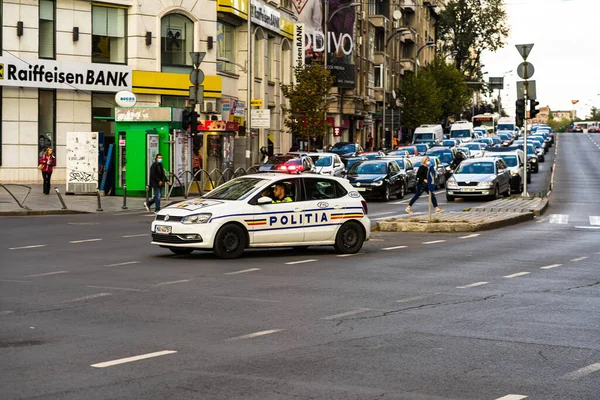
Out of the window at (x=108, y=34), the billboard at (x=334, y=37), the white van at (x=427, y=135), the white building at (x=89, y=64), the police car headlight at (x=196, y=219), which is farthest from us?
the white van at (x=427, y=135)

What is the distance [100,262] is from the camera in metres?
17.8

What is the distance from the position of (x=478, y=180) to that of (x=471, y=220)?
46.8ft

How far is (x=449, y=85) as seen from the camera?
367 ft

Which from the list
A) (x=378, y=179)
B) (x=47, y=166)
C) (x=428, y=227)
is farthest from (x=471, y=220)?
(x=47, y=166)

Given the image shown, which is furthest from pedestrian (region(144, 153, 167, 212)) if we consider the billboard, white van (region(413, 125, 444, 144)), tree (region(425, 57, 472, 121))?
tree (region(425, 57, 472, 121))

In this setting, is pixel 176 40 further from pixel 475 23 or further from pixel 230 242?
pixel 475 23

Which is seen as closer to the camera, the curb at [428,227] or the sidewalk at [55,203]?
the curb at [428,227]

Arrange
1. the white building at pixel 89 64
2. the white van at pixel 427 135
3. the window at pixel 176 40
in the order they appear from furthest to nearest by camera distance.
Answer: the white van at pixel 427 135
the window at pixel 176 40
the white building at pixel 89 64

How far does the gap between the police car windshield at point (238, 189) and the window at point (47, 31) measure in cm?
2542

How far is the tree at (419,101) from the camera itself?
328 ft

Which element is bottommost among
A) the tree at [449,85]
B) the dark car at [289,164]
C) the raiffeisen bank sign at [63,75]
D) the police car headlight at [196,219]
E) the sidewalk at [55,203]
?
the sidewalk at [55,203]

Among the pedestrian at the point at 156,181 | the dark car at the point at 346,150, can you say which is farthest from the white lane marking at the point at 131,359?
the dark car at the point at 346,150

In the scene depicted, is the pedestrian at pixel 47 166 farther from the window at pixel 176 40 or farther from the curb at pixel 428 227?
the curb at pixel 428 227

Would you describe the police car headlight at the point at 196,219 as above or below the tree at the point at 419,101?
below
